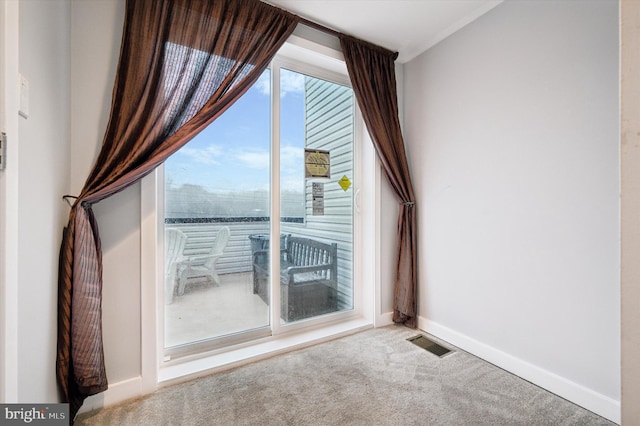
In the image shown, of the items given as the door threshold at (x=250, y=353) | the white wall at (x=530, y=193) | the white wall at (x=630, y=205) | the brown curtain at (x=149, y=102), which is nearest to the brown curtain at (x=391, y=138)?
the white wall at (x=530, y=193)

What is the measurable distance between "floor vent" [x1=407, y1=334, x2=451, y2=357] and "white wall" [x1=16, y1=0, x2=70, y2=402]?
2.17 metres

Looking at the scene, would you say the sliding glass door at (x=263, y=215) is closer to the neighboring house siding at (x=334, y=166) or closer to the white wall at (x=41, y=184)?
the neighboring house siding at (x=334, y=166)

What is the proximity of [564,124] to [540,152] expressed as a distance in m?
0.18

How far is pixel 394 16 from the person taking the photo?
206cm

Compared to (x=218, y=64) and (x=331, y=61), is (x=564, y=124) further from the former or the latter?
(x=218, y=64)

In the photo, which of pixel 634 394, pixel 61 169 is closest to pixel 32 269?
pixel 61 169

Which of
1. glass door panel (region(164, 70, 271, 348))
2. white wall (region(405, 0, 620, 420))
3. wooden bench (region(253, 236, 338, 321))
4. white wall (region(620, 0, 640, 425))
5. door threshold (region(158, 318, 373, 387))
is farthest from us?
wooden bench (region(253, 236, 338, 321))

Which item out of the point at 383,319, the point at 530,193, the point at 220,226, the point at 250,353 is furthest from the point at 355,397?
the point at 530,193

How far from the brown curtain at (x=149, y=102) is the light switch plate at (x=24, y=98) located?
47 centimetres

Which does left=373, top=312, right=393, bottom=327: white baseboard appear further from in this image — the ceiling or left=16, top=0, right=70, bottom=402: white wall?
the ceiling

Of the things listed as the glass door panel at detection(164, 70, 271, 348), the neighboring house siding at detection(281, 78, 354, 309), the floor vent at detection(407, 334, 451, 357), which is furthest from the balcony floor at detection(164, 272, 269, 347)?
the floor vent at detection(407, 334, 451, 357)

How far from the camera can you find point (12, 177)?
34.8 inches

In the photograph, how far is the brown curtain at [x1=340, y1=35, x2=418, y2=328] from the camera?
2.32 metres

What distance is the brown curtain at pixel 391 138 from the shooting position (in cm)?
232
